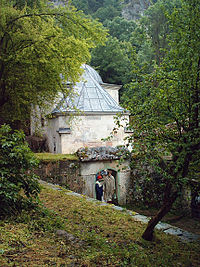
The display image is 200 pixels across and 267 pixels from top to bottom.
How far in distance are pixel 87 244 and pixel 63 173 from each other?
658 centimetres

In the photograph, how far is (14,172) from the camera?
4.60m

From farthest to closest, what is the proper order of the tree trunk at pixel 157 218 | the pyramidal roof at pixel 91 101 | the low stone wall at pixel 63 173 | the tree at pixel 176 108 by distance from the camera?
the pyramidal roof at pixel 91 101, the low stone wall at pixel 63 173, the tree trunk at pixel 157 218, the tree at pixel 176 108

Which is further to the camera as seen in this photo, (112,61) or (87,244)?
(112,61)

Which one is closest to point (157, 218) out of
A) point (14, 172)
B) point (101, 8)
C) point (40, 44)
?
point (14, 172)

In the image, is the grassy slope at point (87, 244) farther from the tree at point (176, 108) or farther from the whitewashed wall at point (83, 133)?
the whitewashed wall at point (83, 133)

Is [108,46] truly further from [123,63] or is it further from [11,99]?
[11,99]

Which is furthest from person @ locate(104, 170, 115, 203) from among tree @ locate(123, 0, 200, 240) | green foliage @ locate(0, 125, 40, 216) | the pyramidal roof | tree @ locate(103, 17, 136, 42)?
tree @ locate(103, 17, 136, 42)

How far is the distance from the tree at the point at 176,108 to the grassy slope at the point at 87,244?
72 centimetres

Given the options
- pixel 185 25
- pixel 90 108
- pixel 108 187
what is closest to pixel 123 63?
pixel 90 108

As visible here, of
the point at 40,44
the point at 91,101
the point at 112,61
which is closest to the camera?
the point at 40,44

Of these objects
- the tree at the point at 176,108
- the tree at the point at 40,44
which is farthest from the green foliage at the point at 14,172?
the tree at the point at 40,44

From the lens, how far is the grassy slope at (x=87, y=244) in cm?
333

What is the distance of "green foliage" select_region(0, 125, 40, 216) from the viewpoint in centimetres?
433

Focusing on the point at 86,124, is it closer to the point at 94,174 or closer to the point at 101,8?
the point at 94,174
